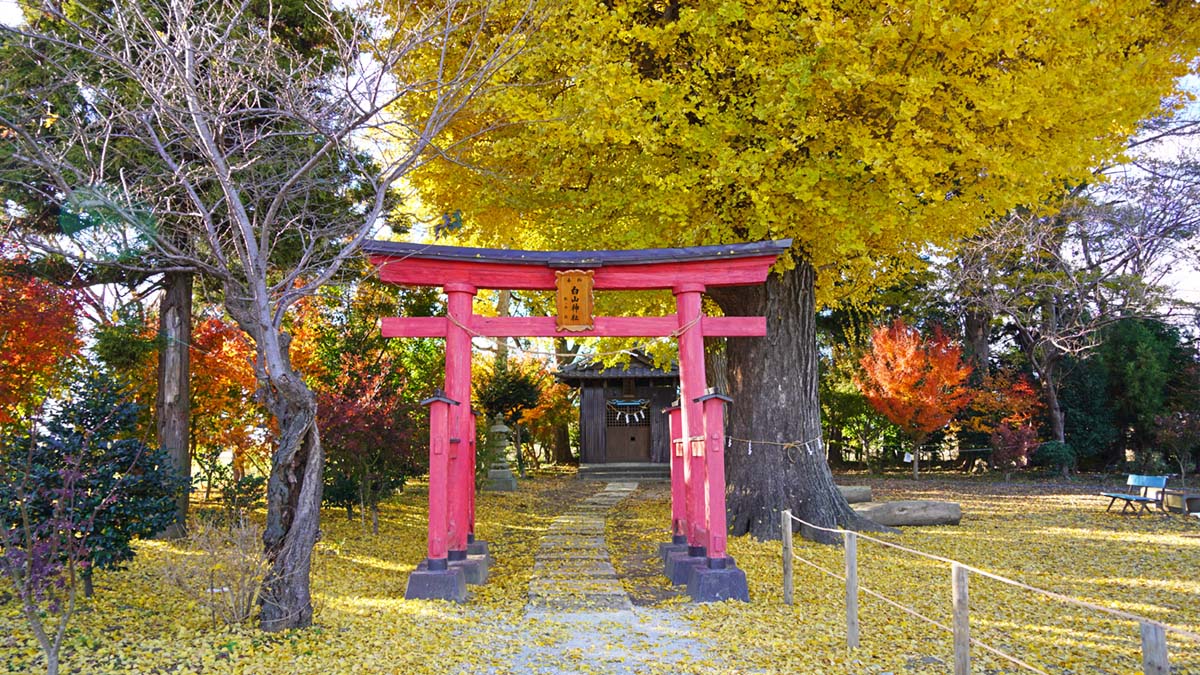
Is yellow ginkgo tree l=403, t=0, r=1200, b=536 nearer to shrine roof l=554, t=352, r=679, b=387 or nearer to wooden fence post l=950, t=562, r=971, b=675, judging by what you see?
wooden fence post l=950, t=562, r=971, b=675

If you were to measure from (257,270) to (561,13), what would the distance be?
492 centimetres

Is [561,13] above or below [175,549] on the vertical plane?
above

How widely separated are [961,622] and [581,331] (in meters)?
4.38

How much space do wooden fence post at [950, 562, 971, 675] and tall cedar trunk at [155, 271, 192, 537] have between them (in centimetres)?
876

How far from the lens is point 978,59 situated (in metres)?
7.54

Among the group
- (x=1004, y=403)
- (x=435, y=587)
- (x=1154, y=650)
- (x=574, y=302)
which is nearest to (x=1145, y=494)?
(x=1004, y=403)

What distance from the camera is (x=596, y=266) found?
748 cm

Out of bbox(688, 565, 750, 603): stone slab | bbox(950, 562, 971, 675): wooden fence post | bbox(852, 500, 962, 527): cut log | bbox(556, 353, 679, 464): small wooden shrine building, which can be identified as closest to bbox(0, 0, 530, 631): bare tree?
bbox(688, 565, 750, 603): stone slab

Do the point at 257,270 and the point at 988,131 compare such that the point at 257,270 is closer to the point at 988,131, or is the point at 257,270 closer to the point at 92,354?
the point at 92,354

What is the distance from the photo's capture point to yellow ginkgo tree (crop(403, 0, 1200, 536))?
23.7ft

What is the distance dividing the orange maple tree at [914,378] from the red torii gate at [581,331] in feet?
35.2

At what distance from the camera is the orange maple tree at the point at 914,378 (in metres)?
16.8

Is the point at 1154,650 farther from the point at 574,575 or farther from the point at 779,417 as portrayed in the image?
the point at 779,417

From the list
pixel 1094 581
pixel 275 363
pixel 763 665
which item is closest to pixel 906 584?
pixel 1094 581
